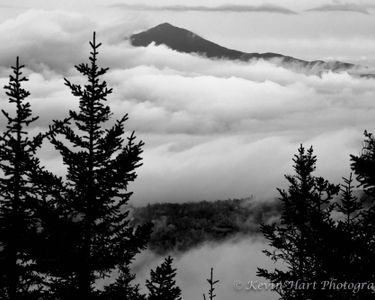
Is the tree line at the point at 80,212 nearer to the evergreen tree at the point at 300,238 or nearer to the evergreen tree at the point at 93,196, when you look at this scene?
the evergreen tree at the point at 93,196

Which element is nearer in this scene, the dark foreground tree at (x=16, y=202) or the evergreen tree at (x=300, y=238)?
the dark foreground tree at (x=16, y=202)

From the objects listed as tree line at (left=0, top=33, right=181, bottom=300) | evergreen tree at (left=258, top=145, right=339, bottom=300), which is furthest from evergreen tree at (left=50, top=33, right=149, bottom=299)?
evergreen tree at (left=258, top=145, right=339, bottom=300)

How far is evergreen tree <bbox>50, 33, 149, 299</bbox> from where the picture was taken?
13.4 meters

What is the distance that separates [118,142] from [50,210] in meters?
2.56

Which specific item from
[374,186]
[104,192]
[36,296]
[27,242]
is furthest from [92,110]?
[374,186]

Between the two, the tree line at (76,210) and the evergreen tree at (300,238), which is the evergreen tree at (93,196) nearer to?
the tree line at (76,210)

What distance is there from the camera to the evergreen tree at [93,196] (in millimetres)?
13422

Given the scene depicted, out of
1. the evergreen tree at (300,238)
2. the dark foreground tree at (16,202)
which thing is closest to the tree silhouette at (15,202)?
the dark foreground tree at (16,202)

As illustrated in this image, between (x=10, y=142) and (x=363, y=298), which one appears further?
(x=10, y=142)

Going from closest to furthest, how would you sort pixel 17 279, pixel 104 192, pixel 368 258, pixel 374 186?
pixel 368 258, pixel 374 186, pixel 104 192, pixel 17 279

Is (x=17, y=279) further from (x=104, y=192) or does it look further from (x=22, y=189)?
(x=104, y=192)

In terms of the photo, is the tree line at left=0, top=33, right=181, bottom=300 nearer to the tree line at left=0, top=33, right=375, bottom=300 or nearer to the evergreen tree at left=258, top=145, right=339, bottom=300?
the tree line at left=0, top=33, right=375, bottom=300

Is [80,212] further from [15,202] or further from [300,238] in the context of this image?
[300,238]

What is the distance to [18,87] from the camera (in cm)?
1509
